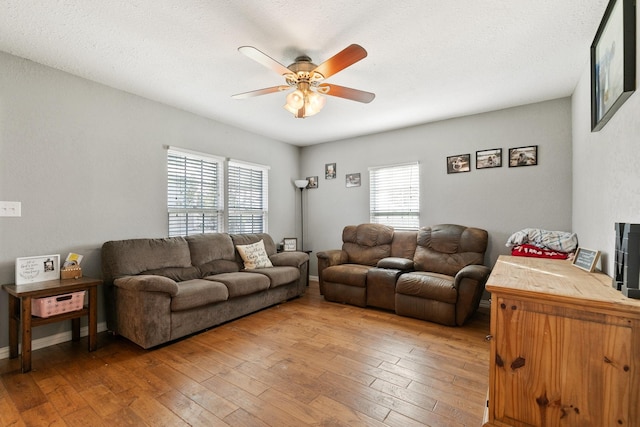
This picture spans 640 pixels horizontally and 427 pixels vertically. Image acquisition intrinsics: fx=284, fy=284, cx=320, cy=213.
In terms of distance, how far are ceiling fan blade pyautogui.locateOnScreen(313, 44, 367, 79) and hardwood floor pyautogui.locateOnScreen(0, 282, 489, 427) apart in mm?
2307

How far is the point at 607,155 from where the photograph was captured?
1.89m

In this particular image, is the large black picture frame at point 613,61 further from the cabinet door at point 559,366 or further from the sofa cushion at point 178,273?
the sofa cushion at point 178,273

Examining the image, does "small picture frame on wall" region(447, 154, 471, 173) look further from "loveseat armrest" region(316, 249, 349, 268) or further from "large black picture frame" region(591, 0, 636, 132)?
"loveseat armrest" region(316, 249, 349, 268)

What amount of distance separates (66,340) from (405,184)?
457cm

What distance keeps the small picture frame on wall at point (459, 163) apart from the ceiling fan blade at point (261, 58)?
283 centimetres

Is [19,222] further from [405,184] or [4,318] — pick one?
[405,184]

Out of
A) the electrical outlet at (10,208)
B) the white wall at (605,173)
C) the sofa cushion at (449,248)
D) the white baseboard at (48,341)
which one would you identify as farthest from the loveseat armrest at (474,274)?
the electrical outlet at (10,208)

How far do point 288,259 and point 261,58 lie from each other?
285 centimetres

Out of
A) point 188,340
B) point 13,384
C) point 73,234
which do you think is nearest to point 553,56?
point 188,340

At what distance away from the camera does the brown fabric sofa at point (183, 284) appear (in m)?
2.61

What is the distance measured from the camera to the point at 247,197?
4.75 m

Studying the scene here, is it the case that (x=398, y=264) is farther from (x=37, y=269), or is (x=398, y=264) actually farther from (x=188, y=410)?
(x=37, y=269)

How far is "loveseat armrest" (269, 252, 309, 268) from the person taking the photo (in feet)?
13.8

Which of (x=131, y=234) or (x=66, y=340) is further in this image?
(x=131, y=234)
